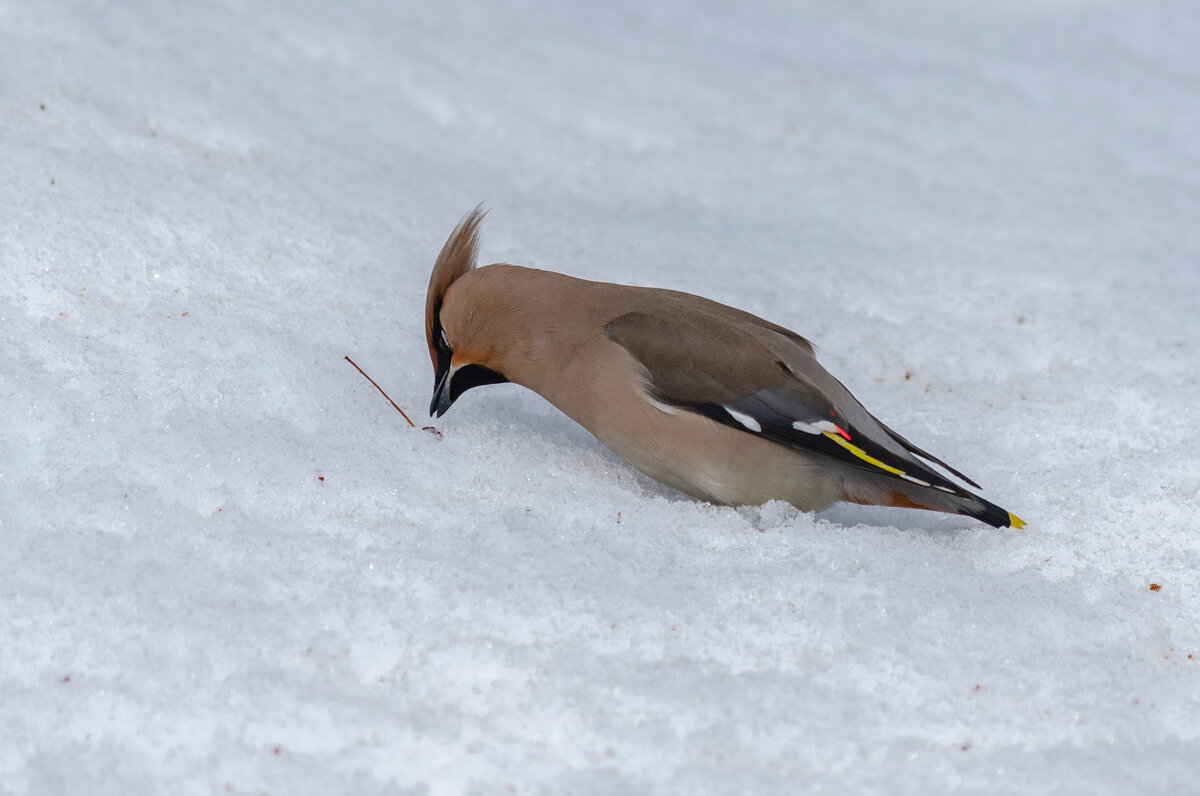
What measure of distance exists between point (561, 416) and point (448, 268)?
62 centimetres

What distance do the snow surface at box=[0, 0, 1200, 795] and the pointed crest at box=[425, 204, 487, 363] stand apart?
1.00 feet

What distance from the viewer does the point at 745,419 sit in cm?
301

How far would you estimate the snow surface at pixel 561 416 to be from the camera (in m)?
2.17

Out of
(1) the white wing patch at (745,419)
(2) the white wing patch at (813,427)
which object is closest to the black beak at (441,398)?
(1) the white wing patch at (745,419)

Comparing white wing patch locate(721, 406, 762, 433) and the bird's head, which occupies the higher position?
white wing patch locate(721, 406, 762, 433)

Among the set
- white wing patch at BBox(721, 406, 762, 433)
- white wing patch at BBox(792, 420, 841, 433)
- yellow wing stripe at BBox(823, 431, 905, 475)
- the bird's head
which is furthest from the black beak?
yellow wing stripe at BBox(823, 431, 905, 475)

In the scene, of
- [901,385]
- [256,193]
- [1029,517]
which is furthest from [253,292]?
[1029,517]

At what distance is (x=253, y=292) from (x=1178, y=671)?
109 inches

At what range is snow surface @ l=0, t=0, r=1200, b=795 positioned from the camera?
2166 millimetres

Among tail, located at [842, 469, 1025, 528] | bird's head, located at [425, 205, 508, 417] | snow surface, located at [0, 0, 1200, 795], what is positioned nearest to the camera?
snow surface, located at [0, 0, 1200, 795]

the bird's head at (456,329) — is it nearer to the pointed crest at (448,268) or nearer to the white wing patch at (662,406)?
the pointed crest at (448,268)

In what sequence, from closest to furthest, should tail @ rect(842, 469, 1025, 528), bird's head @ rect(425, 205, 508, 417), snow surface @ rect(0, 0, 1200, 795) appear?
snow surface @ rect(0, 0, 1200, 795)
tail @ rect(842, 469, 1025, 528)
bird's head @ rect(425, 205, 508, 417)

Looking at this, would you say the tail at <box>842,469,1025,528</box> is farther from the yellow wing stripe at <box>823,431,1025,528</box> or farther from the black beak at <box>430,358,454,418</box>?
the black beak at <box>430,358,454,418</box>

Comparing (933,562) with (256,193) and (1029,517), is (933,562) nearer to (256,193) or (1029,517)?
(1029,517)
